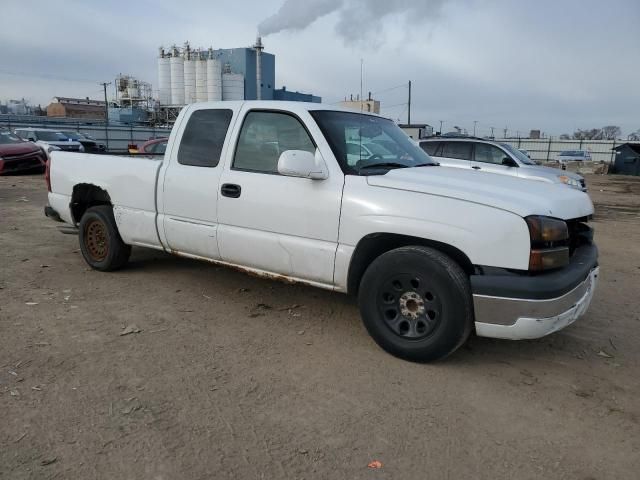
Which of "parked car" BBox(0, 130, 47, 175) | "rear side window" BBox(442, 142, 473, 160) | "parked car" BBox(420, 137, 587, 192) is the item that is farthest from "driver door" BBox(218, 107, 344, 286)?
"parked car" BBox(0, 130, 47, 175)

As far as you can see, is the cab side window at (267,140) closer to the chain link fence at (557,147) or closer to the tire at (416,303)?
the tire at (416,303)

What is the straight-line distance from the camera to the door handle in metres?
4.20

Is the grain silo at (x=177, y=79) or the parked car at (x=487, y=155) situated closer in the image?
the parked car at (x=487, y=155)

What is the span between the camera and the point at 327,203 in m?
3.75

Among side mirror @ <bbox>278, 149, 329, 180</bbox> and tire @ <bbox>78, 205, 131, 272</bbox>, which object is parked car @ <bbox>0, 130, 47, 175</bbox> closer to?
tire @ <bbox>78, 205, 131, 272</bbox>

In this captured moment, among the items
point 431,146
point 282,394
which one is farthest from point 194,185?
point 431,146

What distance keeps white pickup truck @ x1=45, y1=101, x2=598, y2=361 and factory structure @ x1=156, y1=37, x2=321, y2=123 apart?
57445 mm

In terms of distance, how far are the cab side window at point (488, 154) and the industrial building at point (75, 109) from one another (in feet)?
234

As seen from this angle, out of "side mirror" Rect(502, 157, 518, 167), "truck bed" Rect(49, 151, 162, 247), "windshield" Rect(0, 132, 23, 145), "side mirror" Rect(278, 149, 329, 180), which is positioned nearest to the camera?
"side mirror" Rect(278, 149, 329, 180)

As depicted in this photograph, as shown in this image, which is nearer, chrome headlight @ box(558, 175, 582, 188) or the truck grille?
the truck grille

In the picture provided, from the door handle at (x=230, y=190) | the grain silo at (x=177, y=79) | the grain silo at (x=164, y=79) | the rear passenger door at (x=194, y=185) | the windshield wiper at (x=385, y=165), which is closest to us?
the windshield wiper at (x=385, y=165)

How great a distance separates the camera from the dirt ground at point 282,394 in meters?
2.52

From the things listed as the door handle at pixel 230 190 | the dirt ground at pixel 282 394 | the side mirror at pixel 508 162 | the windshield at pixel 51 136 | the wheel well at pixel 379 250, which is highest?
the windshield at pixel 51 136

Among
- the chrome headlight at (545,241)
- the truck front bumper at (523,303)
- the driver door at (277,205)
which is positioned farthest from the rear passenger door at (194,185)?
the chrome headlight at (545,241)
